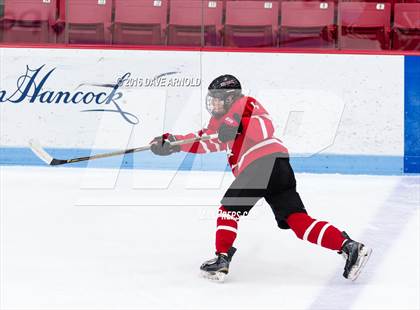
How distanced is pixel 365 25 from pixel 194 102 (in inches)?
60.5

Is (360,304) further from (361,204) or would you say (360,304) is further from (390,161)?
(390,161)

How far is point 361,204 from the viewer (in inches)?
172

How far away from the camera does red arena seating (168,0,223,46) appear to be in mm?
5758

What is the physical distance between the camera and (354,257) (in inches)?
107

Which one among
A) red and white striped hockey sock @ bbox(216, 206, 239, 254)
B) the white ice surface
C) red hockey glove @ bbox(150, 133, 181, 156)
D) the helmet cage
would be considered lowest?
the white ice surface

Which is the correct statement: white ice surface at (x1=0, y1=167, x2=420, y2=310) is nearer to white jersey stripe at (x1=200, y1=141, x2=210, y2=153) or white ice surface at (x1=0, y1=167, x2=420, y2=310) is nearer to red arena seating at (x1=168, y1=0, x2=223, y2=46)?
white jersey stripe at (x1=200, y1=141, x2=210, y2=153)

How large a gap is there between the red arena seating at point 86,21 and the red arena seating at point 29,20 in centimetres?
10

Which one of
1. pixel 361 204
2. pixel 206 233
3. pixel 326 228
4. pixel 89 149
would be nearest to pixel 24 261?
pixel 206 233

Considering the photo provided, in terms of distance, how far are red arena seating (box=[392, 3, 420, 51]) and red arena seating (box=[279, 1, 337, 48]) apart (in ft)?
1.69

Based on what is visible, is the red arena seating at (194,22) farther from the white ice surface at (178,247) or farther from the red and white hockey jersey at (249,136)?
the red and white hockey jersey at (249,136)

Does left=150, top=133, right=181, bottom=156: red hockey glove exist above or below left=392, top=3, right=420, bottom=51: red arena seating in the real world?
below

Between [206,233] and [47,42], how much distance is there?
2819 millimetres

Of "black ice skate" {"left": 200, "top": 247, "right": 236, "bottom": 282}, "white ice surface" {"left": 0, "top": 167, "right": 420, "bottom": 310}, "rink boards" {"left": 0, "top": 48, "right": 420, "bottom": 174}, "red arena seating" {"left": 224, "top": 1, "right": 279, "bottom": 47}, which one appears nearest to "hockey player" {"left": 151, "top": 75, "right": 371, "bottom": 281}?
"black ice skate" {"left": 200, "top": 247, "right": 236, "bottom": 282}

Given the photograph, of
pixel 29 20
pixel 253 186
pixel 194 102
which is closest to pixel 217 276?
pixel 253 186
